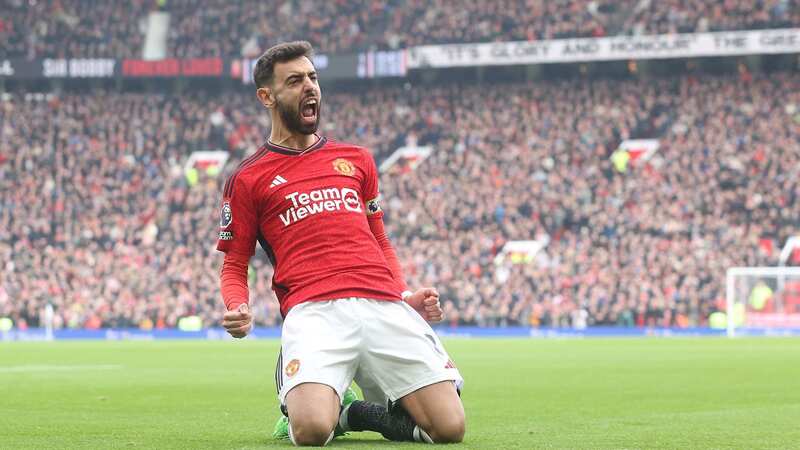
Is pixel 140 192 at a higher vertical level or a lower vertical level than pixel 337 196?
lower

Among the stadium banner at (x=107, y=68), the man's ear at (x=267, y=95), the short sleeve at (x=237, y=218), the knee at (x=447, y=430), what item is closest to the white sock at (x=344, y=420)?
the knee at (x=447, y=430)

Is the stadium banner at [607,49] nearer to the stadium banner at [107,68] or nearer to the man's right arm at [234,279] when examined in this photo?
the stadium banner at [107,68]

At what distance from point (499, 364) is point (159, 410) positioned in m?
10.5

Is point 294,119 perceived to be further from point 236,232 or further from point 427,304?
point 427,304

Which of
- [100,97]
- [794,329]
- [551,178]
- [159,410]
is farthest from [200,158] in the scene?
[159,410]

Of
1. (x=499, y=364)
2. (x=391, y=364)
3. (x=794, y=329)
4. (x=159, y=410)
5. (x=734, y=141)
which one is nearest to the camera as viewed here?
(x=391, y=364)

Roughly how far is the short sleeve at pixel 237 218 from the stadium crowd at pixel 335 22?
3961 cm

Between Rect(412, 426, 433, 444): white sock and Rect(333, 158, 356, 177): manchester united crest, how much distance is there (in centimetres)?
149

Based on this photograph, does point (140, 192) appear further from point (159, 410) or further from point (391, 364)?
point (391, 364)

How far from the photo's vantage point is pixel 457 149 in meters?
46.0

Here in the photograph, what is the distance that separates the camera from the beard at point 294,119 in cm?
735

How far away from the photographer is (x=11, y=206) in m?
44.9

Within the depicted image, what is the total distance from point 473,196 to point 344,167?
3604 centimetres

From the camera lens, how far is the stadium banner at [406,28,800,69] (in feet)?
143
